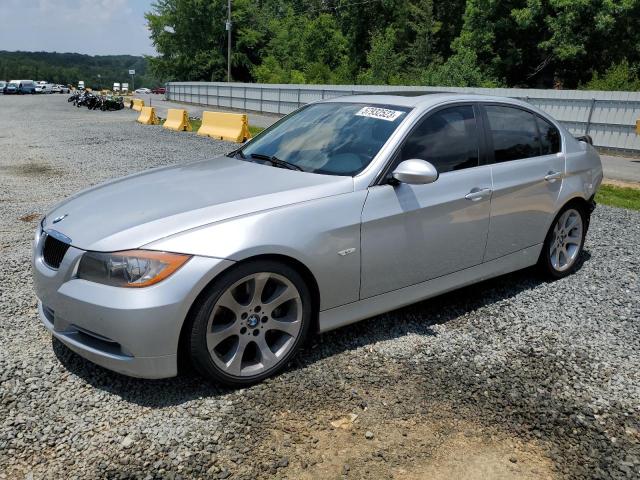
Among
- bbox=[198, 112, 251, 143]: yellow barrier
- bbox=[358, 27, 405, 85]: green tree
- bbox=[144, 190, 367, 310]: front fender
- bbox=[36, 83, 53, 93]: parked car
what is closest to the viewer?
bbox=[144, 190, 367, 310]: front fender

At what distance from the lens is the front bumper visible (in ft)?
9.27

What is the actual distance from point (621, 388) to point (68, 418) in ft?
10.3

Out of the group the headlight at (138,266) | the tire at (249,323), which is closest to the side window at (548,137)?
the tire at (249,323)

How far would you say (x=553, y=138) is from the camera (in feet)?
16.1

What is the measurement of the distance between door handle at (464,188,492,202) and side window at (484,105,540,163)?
331mm

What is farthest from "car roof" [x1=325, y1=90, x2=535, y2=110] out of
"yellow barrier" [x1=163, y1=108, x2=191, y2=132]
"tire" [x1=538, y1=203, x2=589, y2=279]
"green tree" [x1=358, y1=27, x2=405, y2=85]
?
"green tree" [x1=358, y1=27, x2=405, y2=85]

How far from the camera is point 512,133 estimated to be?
4.54 meters

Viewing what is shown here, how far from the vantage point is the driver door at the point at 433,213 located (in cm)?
357

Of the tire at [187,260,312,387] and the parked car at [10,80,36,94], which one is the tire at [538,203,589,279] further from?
the parked car at [10,80,36,94]

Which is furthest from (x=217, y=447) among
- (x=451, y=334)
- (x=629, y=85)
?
(x=629, y=85)

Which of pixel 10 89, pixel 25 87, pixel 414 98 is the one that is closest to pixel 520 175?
pixel 414 98

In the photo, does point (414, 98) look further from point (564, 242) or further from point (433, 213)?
point (564, 242)

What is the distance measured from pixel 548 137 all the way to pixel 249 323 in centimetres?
322

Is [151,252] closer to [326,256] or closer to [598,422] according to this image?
[326,256]
